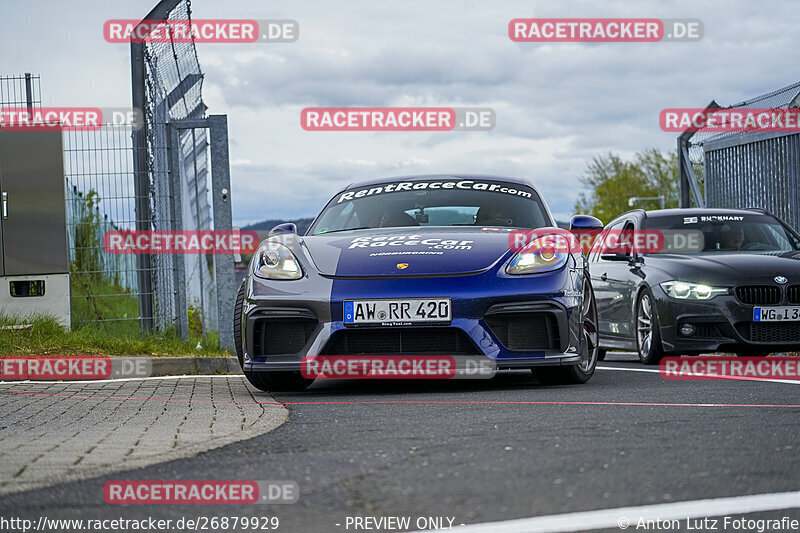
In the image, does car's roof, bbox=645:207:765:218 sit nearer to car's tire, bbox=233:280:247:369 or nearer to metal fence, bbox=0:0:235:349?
metal fence, bbox=0:0:235:349

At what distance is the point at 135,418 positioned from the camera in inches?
220

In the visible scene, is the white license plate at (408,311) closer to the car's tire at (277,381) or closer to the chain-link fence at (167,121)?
the car's tire at (277,381)

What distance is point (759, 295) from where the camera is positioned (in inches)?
350

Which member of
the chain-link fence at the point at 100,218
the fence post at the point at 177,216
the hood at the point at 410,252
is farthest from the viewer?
the fence post at the point at 177,216

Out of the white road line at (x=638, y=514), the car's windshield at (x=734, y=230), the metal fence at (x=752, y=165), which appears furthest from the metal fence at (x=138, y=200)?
the white road line at (x=638, y=514)

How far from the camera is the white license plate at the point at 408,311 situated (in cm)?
630

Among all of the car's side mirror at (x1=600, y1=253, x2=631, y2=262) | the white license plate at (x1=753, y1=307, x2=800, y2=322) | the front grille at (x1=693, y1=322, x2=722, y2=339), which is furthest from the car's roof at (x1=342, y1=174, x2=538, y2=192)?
the car's side mirror at (x1=600, y1=253, x2=631, y2=262)

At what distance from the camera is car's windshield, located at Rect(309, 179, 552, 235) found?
771 centimetres

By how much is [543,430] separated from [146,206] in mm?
7800

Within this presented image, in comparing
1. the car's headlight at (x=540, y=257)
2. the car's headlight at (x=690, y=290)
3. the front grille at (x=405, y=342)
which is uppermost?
the car's headlight at (x=540, y=257)

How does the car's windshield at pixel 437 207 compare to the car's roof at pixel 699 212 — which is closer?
the car's windshield at pixel 437 207

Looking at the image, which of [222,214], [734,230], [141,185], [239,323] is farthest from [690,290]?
[141,185]

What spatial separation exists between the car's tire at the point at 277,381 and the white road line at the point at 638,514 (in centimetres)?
393

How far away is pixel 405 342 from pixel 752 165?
9.64 meters
